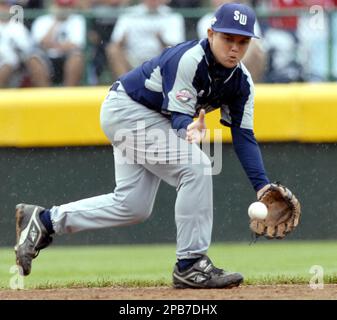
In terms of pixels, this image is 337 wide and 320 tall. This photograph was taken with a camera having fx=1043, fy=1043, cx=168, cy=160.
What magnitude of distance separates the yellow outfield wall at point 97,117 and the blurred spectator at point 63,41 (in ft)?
1.34

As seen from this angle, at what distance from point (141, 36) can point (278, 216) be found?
170 inches

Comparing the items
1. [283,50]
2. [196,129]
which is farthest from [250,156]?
[283,50]

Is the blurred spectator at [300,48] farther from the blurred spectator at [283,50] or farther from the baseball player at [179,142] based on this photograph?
the baseball player at [179,142]

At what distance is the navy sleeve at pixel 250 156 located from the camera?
6613 millimetres

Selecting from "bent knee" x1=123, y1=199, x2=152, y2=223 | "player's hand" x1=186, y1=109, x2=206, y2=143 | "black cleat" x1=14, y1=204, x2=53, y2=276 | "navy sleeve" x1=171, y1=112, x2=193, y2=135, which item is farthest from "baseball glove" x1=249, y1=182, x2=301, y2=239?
"black cleat" x1=14, y1=204, x2=53, y2=276

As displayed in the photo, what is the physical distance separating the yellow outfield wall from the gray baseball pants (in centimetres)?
329

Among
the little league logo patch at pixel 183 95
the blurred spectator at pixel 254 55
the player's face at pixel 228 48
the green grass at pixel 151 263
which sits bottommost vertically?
the green grass at pixel 151 263

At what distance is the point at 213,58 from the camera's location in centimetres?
630

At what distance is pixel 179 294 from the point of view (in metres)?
6.28

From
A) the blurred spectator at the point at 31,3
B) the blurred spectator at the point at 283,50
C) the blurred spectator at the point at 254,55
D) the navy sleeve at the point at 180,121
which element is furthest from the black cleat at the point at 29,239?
the blurred spectator at the point at 31,3

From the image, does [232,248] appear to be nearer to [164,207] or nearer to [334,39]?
[164,207]

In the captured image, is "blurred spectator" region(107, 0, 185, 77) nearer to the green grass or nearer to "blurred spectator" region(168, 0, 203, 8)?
"blurred spectator" region(168, 0, 203, 8)

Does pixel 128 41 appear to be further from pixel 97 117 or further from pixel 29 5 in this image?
pixel 29 5

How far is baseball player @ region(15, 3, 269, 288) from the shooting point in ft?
20.5
